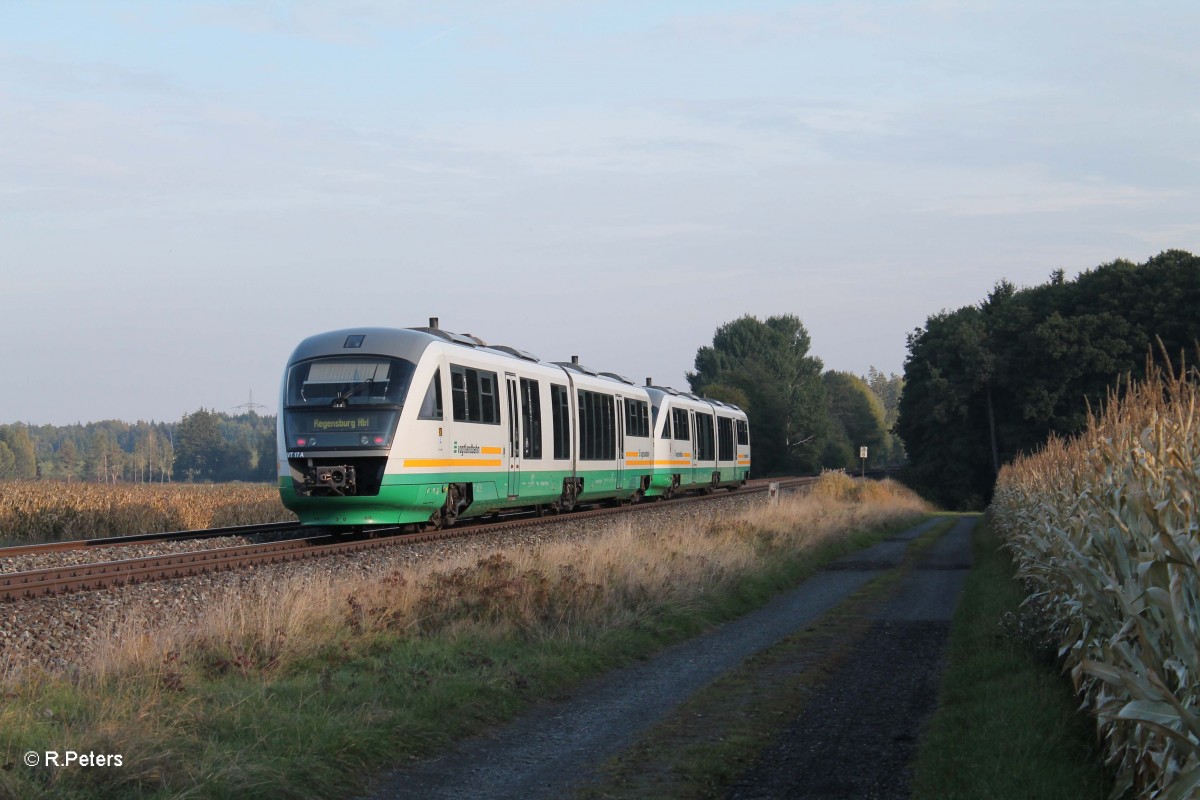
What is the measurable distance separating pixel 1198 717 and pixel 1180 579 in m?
0.87

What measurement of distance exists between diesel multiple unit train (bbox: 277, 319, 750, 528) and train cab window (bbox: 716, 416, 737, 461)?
19.1 meters

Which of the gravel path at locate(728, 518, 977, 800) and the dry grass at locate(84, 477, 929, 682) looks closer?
the gravel path at locate(728, 518, 977, 800)

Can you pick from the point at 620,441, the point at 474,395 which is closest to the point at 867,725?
the point at 474,395

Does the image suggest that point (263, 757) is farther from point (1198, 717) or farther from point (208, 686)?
point (1198, 717)

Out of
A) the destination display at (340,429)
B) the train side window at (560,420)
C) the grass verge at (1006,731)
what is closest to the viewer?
the grass verge at (1006,731)

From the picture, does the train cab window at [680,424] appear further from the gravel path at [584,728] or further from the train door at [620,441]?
the gravel path at [584,728]

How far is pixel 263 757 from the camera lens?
21.7ft

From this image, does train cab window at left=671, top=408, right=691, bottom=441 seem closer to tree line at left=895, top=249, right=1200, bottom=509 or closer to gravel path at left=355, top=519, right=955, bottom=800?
gravel path at left=355, top=519, right=955, bottom=800

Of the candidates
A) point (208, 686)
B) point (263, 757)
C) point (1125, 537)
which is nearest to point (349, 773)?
point (263, 757)

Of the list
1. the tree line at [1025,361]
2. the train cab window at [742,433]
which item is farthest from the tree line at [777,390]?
the train cab window at [742,433]

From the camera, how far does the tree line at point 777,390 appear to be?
10181cm

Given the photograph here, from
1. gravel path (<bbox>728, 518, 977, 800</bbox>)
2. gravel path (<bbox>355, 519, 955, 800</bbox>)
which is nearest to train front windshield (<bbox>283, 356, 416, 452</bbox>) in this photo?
gravel path (<bbox>355, 519, 955, 800</bbox>)

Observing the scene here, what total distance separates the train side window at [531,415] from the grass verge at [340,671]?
7432 mm

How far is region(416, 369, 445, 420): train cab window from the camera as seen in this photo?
1923cm
